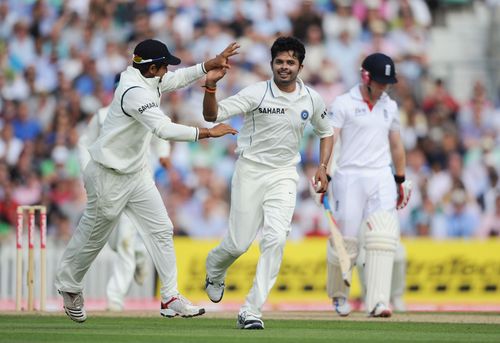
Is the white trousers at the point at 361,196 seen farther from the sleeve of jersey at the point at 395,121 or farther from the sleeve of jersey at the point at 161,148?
the sleeve of jersey at the point at 161,148

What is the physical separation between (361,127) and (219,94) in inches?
266

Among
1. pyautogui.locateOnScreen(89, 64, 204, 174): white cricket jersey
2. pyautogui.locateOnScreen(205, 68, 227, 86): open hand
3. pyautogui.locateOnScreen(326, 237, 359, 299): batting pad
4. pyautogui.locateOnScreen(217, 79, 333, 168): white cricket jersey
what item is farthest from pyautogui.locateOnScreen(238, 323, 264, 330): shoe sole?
pyautogui.locateOnScreen(326, 237, 359, 299): batting pad

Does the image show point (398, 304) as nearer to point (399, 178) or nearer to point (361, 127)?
point (399, 178)

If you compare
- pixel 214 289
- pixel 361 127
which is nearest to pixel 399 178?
pixel 361 127

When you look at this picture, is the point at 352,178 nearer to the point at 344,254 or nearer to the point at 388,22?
the point at 344,254

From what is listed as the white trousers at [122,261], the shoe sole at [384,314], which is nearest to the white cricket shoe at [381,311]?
the shoe sole at [384,314]

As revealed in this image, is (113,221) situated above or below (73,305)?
above

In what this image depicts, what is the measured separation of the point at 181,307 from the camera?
9.97 m

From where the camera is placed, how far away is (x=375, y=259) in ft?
38.6

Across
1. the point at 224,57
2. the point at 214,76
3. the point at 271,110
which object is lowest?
the point at 271,110

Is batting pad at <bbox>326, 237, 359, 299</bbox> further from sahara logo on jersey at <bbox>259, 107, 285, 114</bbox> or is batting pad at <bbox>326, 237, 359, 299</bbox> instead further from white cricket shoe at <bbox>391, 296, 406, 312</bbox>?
sahara logo on jersey at <bbox>259, 107, 285, 114</bbox>

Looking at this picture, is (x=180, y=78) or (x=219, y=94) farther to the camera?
(x=219, y=94)

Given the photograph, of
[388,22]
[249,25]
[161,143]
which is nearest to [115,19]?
[249,25]

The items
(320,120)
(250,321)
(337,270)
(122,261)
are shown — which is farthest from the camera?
(122,261)
